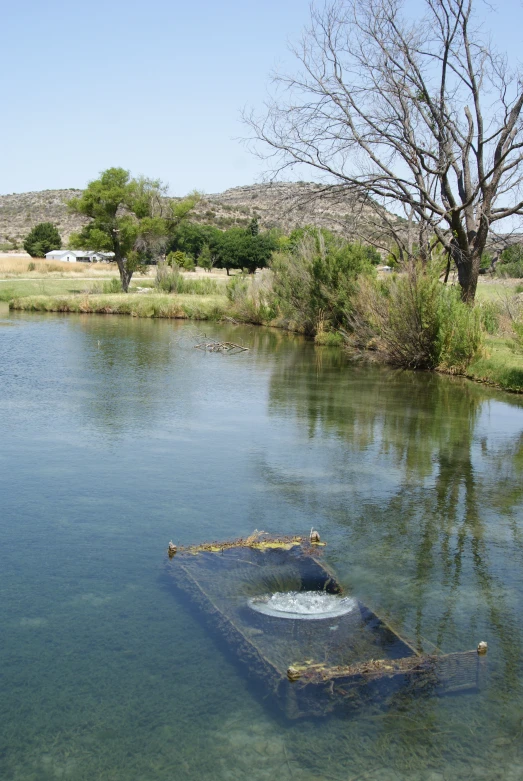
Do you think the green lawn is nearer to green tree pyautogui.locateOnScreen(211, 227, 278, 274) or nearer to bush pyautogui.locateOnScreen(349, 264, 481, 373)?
green tree pyautogui.locateOnScreen(211, 227, 278, 274)

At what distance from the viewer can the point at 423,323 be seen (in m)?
19.3

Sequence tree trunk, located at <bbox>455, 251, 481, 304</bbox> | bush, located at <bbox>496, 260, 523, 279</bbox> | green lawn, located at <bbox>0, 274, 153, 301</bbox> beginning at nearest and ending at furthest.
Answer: tree trunk, located at <bbox>455, 251, 481, 304</bbox> → green lawn, located at <bbox>0, 274, 153, 301</bbox> → bush, located at <bbox>496, 260, 523, 279</bbox>

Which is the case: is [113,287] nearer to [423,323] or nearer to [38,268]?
[38,268]

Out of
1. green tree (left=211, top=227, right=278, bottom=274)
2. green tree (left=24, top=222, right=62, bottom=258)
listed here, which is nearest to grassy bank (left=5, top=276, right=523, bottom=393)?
green tree (left=211, top=227, right=278, bottom=274)

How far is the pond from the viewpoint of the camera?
4664 mm

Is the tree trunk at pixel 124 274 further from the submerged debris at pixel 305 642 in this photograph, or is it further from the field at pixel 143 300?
the submerged debris at pixel 305 642

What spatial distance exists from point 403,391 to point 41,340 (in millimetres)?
11974

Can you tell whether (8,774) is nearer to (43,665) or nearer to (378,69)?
(43,665)

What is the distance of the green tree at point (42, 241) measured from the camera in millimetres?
80000

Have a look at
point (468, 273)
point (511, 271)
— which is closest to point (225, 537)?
point (468, 273)

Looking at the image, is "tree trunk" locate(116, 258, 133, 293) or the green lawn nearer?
the green lawn

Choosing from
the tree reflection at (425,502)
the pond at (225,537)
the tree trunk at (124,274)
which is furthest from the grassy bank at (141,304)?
the pond at (225,537)

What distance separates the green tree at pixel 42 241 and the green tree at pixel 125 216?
38.1m

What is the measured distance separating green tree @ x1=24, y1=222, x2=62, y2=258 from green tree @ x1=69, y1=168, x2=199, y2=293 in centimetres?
3806
